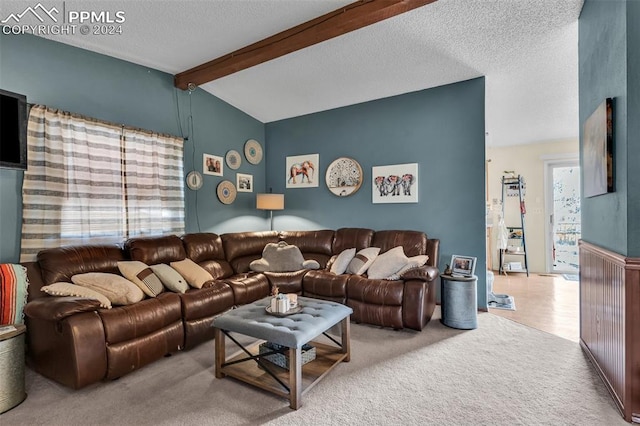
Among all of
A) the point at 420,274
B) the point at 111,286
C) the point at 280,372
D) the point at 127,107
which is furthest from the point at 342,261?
the point at 127,107

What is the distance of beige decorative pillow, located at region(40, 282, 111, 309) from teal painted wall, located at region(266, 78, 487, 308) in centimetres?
303

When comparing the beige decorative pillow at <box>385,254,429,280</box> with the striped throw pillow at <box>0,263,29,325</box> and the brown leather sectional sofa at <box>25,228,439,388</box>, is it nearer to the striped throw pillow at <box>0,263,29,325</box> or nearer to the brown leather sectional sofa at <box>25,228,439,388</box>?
the brown leather sectional sofa at <box>25,228,439,388</box>

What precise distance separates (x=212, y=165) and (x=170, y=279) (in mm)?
2029

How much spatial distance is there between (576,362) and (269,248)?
3188 millimetres

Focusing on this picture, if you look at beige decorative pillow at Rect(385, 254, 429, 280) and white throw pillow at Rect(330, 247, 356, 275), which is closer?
beige decorative pillow at Rect(385, 254, 429, 280)

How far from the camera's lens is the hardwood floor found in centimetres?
316

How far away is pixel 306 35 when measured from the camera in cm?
283

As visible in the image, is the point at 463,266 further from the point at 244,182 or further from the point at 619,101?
the point at 244,182

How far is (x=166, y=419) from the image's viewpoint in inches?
69.3

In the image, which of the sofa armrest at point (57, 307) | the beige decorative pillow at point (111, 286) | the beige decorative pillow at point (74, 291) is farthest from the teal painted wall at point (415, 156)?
the sofa armrest at point (57, 307)

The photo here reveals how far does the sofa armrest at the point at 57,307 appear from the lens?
6.54ft

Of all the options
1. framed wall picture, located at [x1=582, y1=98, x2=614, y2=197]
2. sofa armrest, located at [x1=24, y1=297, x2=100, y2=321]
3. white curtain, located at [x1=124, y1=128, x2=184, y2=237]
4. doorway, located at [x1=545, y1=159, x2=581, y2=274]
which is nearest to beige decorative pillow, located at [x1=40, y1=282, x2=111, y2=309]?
sofa armrest, located at [x1=24, y1=297, x2=100, y2=321]

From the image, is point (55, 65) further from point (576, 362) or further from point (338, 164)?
point (576, 362)

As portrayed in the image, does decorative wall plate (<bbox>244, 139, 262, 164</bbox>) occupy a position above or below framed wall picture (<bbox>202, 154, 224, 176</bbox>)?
above
